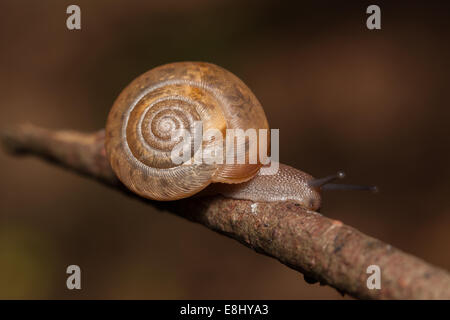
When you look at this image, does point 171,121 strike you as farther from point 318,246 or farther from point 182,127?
point 318,246

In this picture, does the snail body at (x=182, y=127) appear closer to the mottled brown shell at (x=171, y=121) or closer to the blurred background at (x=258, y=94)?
the mottled brown shell at (x=171, y=121)

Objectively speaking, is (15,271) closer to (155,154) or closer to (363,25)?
(155,154)

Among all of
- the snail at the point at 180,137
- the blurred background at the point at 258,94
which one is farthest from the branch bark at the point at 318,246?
the blurred background at the point at 258,94

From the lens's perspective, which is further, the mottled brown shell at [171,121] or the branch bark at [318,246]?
the mottled brown shell at [171,121]

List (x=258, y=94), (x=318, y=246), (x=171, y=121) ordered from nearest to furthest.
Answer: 1. (x=318, y=246)
2. (x=171, y=121)
3. (x=258, y=94)

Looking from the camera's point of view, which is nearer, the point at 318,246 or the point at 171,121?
the point at 318,246

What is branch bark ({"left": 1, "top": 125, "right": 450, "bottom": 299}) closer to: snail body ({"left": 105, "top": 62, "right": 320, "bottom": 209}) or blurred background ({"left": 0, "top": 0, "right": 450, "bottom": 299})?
snail body ({"left": 105, "top": 62, "right": 320, "bottom": 209})

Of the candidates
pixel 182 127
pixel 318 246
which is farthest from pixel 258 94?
pixel 318 246
